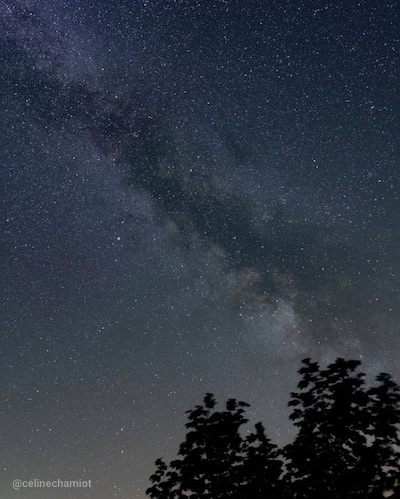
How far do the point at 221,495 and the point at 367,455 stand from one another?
3418mm

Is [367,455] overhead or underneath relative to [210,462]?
underneath

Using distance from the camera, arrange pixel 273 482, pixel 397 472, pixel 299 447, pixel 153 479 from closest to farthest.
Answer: pixel 397 472, pixel 299 447, pixel 273 482, pixel 153 479

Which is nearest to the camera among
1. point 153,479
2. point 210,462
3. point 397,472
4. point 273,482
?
point 397,472

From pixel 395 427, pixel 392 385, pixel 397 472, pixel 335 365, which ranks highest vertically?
pixel 335 365

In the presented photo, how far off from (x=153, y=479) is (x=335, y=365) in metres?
5.14

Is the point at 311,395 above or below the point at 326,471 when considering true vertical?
above

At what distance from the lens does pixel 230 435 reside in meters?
10.2

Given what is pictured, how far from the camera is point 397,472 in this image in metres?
7.73

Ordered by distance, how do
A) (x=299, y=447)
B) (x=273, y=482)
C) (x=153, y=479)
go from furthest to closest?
(x=153, y=479) < (x=273, y=482) < (x=299, y=447)

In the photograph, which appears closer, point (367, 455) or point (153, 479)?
point (367, 455)

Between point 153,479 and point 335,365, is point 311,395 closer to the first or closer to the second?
point 335,365

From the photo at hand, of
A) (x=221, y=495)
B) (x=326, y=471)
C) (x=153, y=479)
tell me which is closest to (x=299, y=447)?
(x=326, y=471)

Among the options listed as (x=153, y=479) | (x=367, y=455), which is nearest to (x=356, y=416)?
(x=367, y=455)

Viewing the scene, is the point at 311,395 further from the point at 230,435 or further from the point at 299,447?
the point at 230,435
